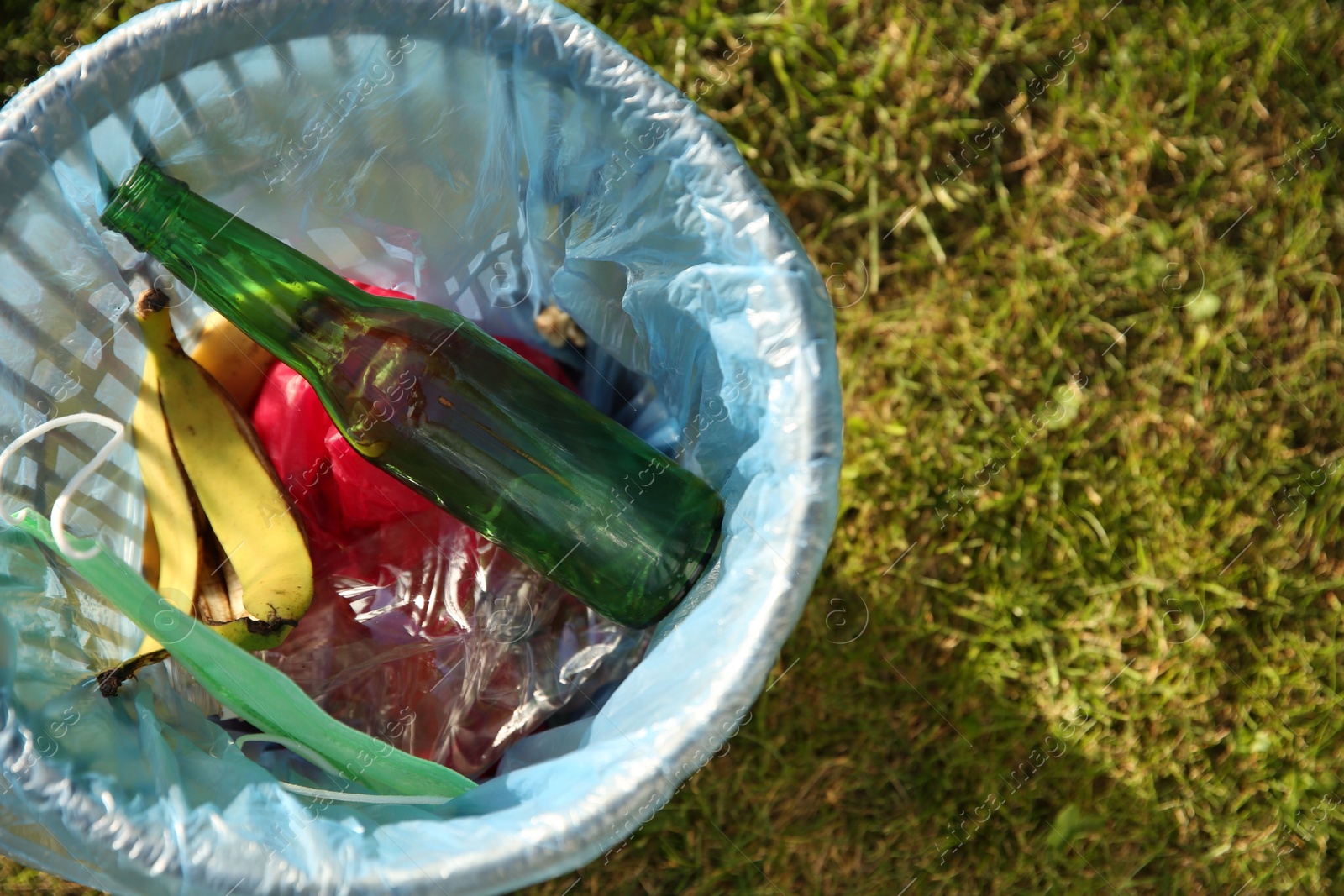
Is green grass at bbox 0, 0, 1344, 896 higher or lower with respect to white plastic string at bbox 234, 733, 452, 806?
lower

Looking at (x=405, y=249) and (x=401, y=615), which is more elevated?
(x=405, y=249)

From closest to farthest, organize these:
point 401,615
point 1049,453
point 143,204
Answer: point 143,204
point 401,615
point 1049,453

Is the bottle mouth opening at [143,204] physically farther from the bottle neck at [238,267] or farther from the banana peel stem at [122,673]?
the banana peel stem at [122,673]

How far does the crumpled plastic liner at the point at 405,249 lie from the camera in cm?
53

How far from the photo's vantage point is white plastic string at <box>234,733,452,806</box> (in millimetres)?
616

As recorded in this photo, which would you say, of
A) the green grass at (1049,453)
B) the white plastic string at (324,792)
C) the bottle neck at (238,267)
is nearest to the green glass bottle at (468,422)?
the bottle neck at (238,267)

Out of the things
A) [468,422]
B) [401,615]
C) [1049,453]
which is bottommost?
[1049,453]

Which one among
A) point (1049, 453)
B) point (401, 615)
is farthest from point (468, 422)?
point (1049, 453)

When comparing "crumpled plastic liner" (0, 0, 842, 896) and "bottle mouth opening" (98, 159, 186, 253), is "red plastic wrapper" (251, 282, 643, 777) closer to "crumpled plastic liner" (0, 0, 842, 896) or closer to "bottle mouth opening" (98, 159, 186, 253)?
"crumpled plastic liner" (0, 0, 842, 896)

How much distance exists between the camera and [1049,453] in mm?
1122

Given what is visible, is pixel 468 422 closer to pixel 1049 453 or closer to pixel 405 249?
pixel 405 249

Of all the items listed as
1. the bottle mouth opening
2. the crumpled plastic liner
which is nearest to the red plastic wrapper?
the crumpled plastic liner

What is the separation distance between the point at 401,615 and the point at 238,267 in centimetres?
28

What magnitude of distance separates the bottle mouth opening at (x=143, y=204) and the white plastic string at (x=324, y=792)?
1.06 ft
